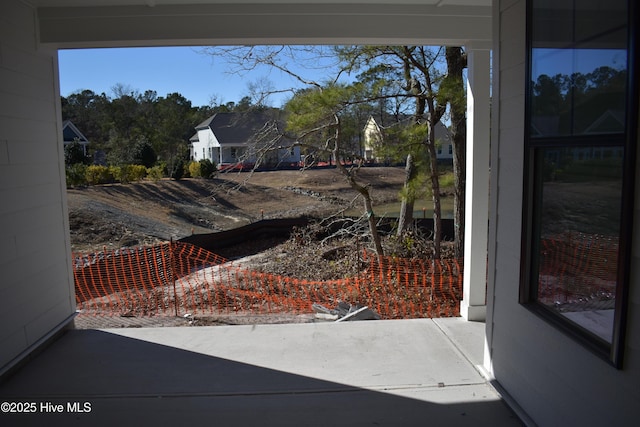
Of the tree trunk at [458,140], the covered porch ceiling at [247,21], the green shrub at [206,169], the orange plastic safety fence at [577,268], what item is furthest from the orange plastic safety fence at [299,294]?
the green shrub at [206,169]

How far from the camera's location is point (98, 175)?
2239 cm

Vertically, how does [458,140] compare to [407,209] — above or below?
above

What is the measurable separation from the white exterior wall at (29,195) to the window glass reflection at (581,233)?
361 centimetres

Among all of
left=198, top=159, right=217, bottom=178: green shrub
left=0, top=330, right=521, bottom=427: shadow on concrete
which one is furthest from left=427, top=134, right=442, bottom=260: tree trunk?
left=198, top=159, right=217, bottom=178: green shrub

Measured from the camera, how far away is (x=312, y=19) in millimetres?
4422

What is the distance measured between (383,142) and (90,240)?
419 inches

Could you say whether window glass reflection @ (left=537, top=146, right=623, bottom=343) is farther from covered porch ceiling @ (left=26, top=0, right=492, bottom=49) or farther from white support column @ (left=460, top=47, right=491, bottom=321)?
covered porch ceiling @ (left=26, top=0, right=492, bottom=49)

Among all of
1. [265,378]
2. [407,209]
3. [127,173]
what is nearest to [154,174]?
[127,173]

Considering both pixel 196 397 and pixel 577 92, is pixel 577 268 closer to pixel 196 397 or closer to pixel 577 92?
pixel 577 92

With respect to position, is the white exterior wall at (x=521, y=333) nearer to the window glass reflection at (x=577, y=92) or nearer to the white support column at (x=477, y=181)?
the window glass reflection at (x=577, y=92)

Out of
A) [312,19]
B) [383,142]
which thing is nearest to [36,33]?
[312,19]

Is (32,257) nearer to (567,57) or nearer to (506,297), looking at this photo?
(506,297)

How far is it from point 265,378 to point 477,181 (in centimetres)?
272

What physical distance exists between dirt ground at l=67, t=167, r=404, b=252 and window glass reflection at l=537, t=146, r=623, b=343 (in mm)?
10830
